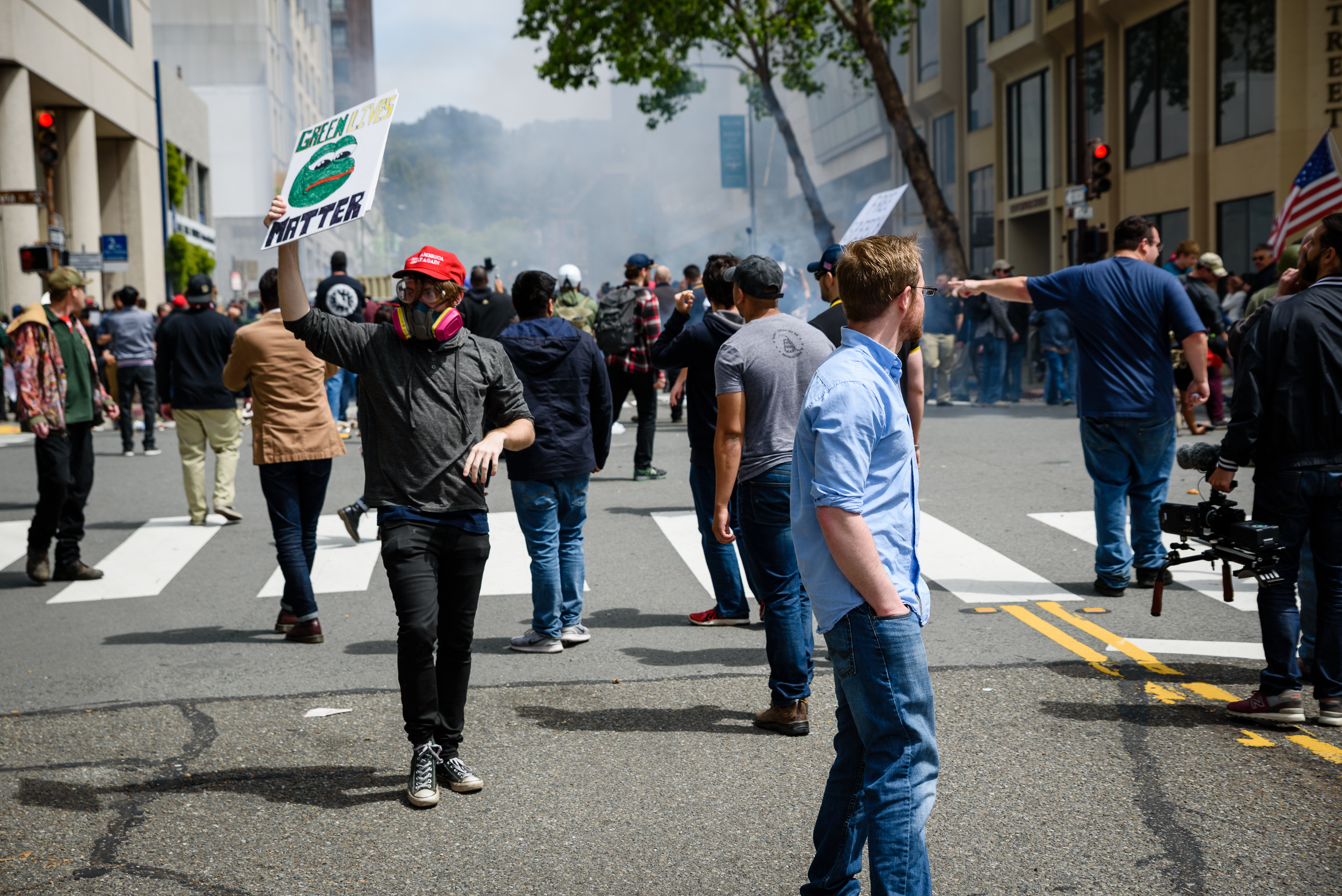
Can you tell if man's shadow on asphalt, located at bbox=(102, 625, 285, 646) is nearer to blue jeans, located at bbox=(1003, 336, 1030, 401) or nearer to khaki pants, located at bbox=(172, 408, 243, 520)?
khaki pants, located at bbox=(172, 408, 243, 520)

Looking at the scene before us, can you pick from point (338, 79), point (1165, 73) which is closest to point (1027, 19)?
point (1165, 73)

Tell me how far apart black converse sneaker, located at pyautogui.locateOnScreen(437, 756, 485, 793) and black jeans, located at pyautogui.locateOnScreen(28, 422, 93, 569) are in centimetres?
507

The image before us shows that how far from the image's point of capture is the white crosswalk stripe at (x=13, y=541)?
373 inches

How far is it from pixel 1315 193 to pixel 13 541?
11.6 metres

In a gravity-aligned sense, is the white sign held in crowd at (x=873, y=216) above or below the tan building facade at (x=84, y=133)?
below

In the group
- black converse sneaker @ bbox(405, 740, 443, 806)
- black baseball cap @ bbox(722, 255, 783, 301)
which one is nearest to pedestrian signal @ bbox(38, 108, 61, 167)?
black baseball cap @ bbox(722, 255, 783, 301)

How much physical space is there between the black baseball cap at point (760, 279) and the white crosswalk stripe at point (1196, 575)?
2.94m

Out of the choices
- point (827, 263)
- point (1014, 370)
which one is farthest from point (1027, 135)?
point (827, 263)

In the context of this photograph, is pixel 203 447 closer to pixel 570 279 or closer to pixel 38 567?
pixel 38 567

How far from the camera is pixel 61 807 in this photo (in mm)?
4336

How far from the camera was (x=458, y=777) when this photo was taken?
441cm

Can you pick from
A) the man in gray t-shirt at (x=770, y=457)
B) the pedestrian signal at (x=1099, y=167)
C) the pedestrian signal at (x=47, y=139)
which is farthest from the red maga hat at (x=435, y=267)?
the pedestrian signal at (x=47, y=139)

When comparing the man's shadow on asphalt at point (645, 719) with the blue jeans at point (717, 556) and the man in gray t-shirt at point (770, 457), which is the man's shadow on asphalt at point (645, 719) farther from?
the blue jeans at point (717, 556)

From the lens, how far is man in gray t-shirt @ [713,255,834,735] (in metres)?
4.93
